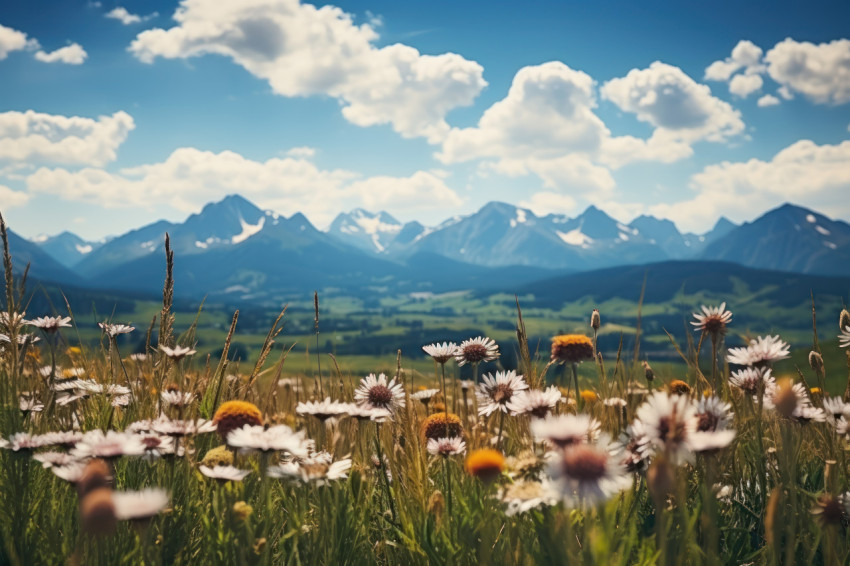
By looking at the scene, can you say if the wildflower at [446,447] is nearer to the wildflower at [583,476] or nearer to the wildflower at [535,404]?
the wildflower at [535,404]

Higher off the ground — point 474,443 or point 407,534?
point 474,443

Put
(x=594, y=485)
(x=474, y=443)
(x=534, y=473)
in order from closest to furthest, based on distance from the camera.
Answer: (x=594, y=485)
(x=534, y=473)
(x=474, y=443)

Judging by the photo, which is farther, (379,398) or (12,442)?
(379,398)

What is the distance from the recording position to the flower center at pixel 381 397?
352 centimetres

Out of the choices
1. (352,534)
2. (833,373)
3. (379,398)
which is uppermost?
(379,398)

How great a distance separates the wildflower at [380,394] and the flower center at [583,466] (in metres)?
2.04

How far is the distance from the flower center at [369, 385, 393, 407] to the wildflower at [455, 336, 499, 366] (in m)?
0.51

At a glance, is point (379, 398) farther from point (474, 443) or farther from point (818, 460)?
point (818, 460)

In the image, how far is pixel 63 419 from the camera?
14.1ft

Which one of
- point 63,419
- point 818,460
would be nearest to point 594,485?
point 818,460

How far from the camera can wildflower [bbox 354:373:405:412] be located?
350 centimetres

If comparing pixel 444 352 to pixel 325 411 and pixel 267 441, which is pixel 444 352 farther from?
pixel 267 441

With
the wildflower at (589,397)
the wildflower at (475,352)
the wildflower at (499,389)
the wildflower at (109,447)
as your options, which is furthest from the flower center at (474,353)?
the wildflower at (109,447)

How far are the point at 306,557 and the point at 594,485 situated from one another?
1302 mm
